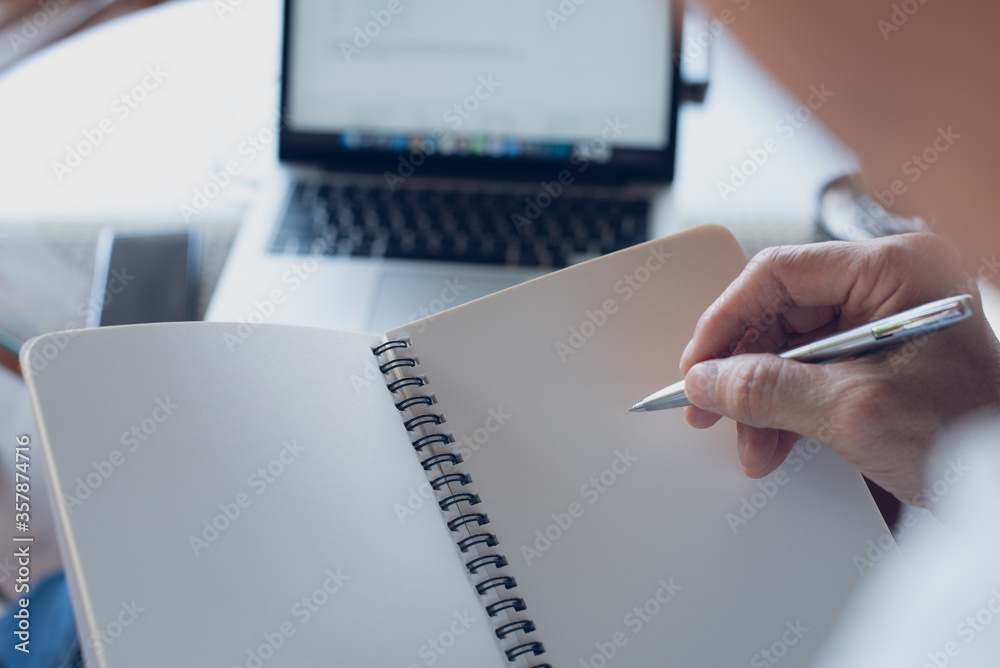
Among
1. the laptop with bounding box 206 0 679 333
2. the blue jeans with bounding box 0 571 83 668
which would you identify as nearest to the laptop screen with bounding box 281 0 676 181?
the laptop with bounding box 206 0 679 333

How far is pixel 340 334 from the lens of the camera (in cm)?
50

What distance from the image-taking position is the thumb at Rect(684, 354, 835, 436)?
470mm

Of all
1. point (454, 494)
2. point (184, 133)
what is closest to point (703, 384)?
point (454, 494)

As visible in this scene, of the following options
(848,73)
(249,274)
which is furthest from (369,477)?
(848,73)

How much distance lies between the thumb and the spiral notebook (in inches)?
1.7

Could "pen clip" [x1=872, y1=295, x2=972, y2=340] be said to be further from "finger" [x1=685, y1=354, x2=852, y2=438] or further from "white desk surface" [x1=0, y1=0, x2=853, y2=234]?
"white desk surface" [x1=0, y1=0, x2=853, y2=234]

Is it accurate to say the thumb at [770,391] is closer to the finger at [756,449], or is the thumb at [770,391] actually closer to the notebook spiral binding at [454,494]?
the finger at [756,449]

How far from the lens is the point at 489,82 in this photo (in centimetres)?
83

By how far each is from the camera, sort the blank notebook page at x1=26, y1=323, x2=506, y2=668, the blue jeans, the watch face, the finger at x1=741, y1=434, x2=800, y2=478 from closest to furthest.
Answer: the blank notebook page at x1=26, y1=323, x2=506, y2=668, the finger at x1=741, y1=434, x2=800, y2=478, the blue jeans, the watch face

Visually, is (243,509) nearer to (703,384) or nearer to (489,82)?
(703,384)

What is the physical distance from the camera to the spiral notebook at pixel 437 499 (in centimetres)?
40

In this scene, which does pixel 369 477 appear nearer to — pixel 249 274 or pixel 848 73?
pixel 249 274

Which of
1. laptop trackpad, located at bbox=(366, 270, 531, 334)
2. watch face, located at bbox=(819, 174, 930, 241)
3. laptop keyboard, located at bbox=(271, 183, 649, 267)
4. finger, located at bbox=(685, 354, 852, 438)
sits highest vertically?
laptop keyboard, located at bbox=(271, 183, 649, 267)

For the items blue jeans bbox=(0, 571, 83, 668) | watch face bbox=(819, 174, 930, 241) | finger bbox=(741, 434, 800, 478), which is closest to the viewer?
finger bbox=(741, 434, 800, 478)
